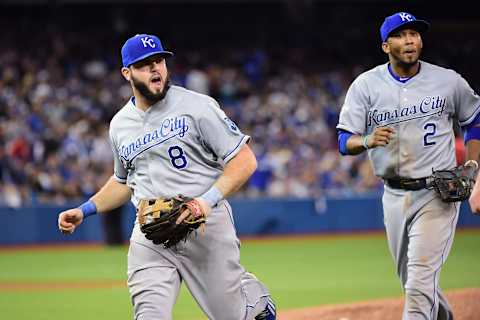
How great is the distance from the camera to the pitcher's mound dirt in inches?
283

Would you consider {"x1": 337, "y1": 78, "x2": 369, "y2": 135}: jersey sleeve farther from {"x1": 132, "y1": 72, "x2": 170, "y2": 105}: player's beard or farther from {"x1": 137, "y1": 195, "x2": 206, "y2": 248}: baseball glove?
{"x1": 137, "y1": 195, "x2": 206, "y2": 248}: baseball glove

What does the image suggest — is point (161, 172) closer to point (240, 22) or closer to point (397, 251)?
point (397, 251)

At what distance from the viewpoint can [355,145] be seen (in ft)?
18.0

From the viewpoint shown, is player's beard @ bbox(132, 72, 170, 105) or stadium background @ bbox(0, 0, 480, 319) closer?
player's beard @ bbox(132, 72, 170, 105)

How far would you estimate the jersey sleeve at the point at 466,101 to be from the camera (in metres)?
5.65

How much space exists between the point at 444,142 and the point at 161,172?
190cm

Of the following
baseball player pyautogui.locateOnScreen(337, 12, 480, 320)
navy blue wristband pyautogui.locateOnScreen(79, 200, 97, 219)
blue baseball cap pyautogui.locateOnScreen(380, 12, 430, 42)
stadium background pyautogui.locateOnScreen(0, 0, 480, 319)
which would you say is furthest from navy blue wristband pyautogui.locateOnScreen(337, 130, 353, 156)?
stadium background pyautogui.locateOnScreen(0, 0, 480, 319)

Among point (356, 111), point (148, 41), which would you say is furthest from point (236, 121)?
point (148, 41)

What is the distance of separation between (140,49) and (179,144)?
535 millimetres

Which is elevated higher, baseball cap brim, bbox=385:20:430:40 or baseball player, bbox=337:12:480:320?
baseball cap brim, bbox=385:20:430:40

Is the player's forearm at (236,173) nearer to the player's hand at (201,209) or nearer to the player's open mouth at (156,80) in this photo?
the player's hand at (201,209)

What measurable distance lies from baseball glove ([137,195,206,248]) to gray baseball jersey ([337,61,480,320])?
4.92 feet

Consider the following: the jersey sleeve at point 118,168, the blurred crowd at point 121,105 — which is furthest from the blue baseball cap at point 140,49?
the blurred crowd at point 121,105

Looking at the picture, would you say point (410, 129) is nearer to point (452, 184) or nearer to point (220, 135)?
point (452, 184)
